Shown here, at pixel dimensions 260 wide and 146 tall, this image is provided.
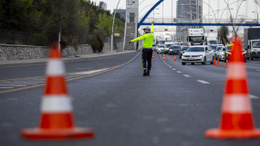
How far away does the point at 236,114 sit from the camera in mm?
5348

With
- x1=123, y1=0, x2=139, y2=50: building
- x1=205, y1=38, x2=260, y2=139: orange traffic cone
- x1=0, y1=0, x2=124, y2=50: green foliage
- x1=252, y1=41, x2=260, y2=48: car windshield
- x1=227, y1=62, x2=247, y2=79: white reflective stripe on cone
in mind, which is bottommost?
x1=205, y1=38, x2=260, y2=139: orange traffic cone

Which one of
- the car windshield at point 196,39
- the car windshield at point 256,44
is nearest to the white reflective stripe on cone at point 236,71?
the car windshield at point 256,44

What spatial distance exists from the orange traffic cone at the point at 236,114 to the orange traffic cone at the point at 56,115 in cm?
138

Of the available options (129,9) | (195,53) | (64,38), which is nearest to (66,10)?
(64,38)

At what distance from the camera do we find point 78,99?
943 cm

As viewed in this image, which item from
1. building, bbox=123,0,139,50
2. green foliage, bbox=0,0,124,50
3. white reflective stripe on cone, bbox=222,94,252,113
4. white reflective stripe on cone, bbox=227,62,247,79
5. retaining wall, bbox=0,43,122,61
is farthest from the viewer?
building, bbox=123,0,139,50

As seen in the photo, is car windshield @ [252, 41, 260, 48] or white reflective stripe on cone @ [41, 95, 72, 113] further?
car windshield @ [252, 41, 260, 48]

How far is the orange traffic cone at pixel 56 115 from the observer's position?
5.06m

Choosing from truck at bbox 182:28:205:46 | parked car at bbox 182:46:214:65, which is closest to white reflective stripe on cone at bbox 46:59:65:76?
parked car at bbox 182:46:214:65

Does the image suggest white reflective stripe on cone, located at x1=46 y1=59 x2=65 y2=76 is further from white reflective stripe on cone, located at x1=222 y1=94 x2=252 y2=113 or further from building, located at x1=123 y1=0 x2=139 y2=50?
building, located at x1=123 y1=0 x2=139 y2=50

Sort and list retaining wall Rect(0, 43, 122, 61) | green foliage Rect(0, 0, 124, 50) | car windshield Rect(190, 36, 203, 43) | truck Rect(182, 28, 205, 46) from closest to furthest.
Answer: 1. retaining wall Rect(0, 43, 122, 61)
2. green foliage Rect(0, 0, 124, 50)
3. truck Rect(182, 28, 205, 46)
4. car windshield Rect(190, 36, 203, 43)

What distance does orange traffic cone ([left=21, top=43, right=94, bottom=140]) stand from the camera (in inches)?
199

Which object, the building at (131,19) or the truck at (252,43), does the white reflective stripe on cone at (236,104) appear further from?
the building at (131,19)

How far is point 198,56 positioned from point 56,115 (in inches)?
1283
